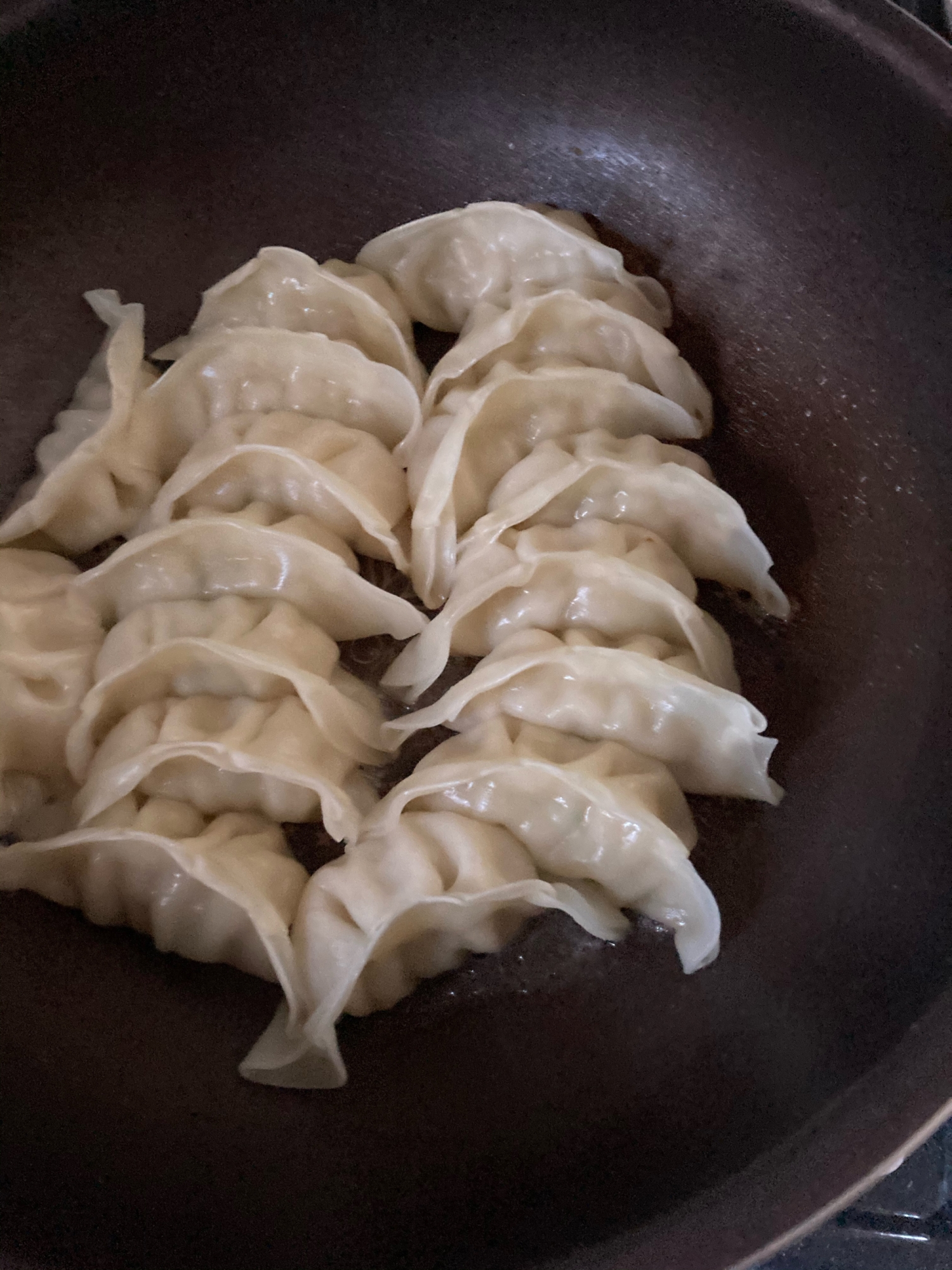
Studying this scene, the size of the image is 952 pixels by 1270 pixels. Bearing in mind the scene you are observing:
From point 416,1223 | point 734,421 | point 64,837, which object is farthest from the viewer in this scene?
point 734,421

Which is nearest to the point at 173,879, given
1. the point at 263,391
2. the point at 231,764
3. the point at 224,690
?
the point at 231,764

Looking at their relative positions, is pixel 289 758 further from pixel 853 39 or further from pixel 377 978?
pixel 853 39

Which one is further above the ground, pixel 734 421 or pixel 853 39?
pixel 853 39

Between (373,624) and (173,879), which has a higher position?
(373,624)

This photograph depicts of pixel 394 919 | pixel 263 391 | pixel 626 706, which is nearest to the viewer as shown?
pixel 394 919

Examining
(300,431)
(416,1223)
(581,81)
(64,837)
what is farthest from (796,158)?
(416,1223)

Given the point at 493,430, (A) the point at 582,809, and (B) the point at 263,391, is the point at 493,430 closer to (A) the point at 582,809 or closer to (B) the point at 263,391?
(B) the point at 263,391
